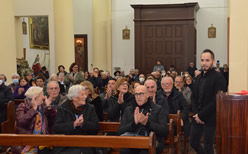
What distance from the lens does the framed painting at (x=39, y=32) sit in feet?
66.0

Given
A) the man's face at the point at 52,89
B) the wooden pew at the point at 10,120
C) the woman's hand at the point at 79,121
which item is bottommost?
the wooden pew at the point at 10,120

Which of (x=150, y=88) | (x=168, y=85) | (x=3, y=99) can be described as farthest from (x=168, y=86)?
(x=3, y=99)

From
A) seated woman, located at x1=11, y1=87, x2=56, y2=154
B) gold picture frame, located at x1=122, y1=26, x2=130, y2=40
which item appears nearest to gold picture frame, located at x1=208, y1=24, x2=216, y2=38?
gold picture frame, located at x1=122, y1=26, x2=130, y2=40

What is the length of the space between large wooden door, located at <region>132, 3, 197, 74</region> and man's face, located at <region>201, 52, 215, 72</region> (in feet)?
46.4

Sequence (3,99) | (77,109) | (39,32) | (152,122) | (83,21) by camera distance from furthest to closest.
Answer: (83,21), (39,32), (3,99), (77,109), (152,122)

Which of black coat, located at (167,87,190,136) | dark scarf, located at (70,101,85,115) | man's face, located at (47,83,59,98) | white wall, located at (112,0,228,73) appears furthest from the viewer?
white wall, located at (112,0,228,73)

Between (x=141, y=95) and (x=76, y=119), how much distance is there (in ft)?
3.12

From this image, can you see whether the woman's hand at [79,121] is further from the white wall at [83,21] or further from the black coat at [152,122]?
the white wall at [83,21]

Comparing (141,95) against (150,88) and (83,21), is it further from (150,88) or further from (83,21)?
(83,21)

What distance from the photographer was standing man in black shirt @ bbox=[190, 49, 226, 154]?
4848mm

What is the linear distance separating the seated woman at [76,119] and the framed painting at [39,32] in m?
15.9

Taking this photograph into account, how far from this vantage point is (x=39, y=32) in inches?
808

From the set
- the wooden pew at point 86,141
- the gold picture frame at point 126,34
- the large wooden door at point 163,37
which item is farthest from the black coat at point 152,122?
the gold picture frame at point 126,34

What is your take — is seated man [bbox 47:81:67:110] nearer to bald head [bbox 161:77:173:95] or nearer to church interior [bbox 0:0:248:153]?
bald head [bbox 161:77:173:95]
